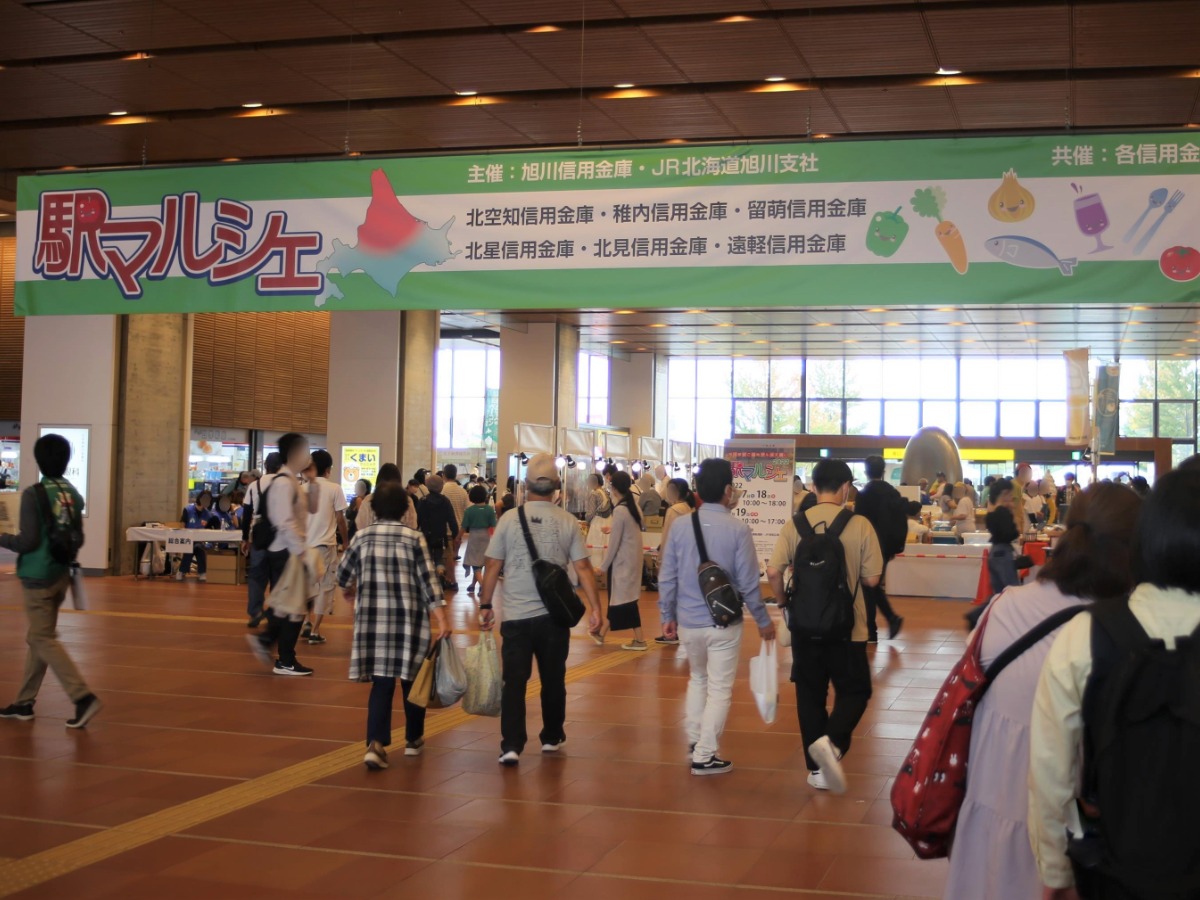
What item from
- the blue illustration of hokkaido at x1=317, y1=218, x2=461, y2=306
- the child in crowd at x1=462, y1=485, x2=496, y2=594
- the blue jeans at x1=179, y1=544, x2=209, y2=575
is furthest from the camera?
the blue jeans at x1=179, y1=544, x2=209, y2=575

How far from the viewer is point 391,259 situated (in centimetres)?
752

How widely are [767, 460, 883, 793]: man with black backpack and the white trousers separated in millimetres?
339

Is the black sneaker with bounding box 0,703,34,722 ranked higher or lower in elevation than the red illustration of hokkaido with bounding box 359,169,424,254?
lower

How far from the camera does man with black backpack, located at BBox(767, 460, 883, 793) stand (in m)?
5.66

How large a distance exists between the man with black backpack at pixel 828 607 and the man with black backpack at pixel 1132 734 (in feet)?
10.9

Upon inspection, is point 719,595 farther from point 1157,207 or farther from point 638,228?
point 1157,207

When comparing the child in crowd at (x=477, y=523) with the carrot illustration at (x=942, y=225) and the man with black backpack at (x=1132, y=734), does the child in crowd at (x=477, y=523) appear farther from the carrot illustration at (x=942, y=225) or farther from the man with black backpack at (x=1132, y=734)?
the man with black backpack at (x=1132, y=734)

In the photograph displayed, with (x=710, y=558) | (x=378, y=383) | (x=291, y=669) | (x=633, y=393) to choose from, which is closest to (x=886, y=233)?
(x=710, y=558)

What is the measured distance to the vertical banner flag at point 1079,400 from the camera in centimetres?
1403

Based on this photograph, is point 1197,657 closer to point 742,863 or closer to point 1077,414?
point 742,863

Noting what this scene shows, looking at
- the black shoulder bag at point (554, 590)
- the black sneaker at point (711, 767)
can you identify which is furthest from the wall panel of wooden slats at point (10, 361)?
the black sneaker at point (711, 767)

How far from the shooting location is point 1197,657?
7.00ft

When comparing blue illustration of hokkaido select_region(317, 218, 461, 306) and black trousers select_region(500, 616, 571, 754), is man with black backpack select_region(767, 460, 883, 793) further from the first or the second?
blue illustration of hokkaido select_region(317, 218, 461, 306)

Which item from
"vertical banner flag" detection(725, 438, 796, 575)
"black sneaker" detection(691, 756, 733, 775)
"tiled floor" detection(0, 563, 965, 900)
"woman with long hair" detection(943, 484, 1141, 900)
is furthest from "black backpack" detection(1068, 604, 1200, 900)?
"vertical banner flag" detection(725, 438, 796, 575)
